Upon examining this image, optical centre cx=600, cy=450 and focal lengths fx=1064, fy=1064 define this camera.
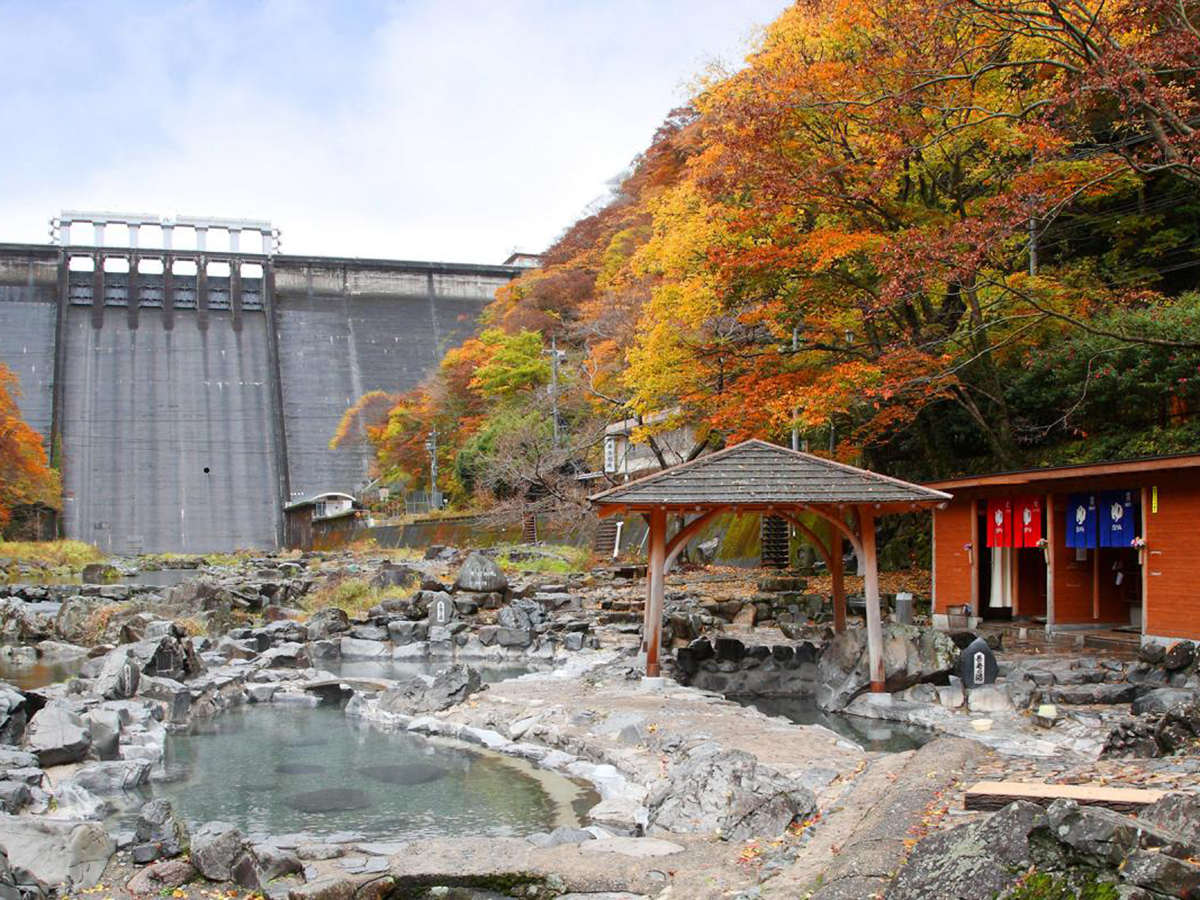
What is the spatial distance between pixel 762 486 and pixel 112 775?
678 centimetres

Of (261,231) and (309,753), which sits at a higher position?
(261,231)

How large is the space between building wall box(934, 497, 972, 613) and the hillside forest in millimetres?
1890

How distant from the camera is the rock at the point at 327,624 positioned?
17.9m

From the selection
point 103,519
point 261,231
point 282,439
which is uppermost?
point 261,231

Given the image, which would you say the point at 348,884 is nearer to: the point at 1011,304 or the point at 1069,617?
the point at 1069,617

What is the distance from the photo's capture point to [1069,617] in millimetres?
15336

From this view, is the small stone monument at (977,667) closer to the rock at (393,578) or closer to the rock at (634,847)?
the rock at (634,847)

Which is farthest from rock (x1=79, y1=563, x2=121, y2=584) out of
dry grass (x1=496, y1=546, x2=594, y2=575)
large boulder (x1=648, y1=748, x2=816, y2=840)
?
large boulder (x1=648, y1=748, x2=816, y2=840)

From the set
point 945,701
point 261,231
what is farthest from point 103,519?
point 945,701

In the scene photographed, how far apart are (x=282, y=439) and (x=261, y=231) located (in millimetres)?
17737

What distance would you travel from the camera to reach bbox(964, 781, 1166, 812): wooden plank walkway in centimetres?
480

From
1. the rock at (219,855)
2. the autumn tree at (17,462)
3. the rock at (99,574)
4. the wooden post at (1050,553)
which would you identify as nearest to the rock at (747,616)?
the wooden post at (1050,553)

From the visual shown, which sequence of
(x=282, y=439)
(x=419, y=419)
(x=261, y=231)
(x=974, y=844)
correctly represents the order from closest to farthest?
1. (x=974, y=844)
2. (x=419, y=419)
3. (x=282, y=439)
4. (x=261, y=231)

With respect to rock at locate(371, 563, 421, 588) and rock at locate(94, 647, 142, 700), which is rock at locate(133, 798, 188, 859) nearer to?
rock at locate(94, 647, 142, 700)
